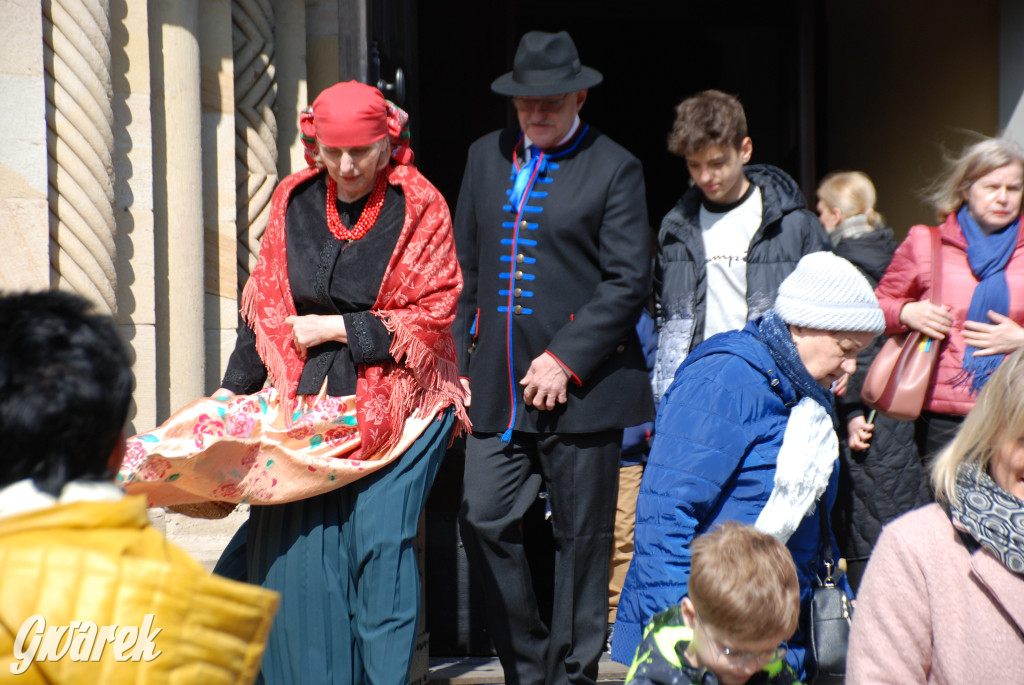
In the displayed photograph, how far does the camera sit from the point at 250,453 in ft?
8.43

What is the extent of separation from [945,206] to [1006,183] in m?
0.22

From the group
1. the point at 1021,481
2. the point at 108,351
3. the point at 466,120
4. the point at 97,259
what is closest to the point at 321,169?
the point at 97,259

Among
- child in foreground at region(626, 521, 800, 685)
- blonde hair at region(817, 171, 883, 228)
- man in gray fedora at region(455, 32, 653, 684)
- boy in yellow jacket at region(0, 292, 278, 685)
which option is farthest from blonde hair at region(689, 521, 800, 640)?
blonde hair at region(817, 171, 883, 228)

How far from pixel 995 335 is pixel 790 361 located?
4.74 feet

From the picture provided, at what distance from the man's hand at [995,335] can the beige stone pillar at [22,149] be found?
2983 mm

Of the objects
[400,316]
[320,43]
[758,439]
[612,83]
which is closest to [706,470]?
[758,439]

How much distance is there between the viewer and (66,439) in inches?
52.6

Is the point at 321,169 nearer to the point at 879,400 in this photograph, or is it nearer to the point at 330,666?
the point at 330,666

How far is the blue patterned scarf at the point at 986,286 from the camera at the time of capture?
11.6ft

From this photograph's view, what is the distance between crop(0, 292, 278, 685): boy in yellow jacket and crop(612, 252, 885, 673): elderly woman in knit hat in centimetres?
104

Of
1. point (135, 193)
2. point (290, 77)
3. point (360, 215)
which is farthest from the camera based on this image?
point (290, 77)

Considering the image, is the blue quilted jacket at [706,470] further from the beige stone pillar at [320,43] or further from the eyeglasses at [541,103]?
the beige stone pillar at [320,43]

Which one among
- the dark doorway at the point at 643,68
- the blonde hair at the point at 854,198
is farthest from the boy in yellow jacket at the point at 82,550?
the blonde hair at the point at 854,198

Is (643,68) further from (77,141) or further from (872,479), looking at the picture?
(77,141)
